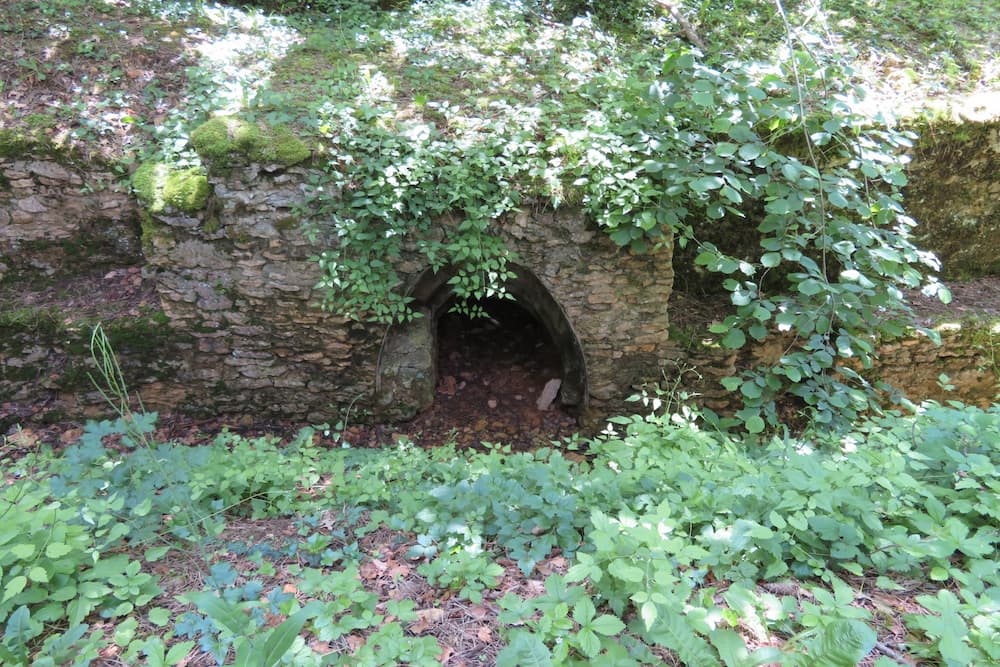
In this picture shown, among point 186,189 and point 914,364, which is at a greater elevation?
point 186,189

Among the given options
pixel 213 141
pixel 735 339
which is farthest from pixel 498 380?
pixel 213 141

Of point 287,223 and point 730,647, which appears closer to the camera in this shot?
point 730,647

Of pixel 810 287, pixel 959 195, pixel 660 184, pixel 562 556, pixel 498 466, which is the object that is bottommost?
pixel 498 466

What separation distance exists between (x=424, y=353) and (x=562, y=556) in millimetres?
2943

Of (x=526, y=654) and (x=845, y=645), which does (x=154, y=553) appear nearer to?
(x=526, y=654)

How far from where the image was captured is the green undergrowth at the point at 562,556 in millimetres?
1466

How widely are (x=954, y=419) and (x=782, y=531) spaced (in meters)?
1.37

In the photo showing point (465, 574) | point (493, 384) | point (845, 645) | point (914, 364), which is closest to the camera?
point (845, 645)

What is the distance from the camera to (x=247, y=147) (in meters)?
4.02

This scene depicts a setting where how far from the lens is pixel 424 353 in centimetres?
479

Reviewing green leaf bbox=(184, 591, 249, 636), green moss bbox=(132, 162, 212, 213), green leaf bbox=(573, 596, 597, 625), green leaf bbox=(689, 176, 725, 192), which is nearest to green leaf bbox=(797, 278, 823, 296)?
green leaf bbox=(689, 176, 725, 192)

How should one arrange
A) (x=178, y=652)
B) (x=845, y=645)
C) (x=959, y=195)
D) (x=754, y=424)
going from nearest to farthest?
1. (x=845, y=645)
2. (x=178, y=652)
3. (x=754, y=424)
4. (x=959, y=195)

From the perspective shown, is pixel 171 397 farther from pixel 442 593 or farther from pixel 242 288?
pixel 442 593

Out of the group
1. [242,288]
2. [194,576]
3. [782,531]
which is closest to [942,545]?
[782,531]
